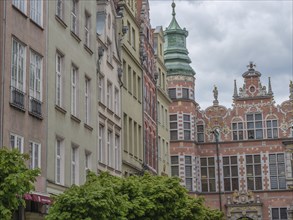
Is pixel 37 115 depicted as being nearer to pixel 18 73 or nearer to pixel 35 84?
pixel 35 84

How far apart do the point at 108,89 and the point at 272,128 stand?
1449 inches

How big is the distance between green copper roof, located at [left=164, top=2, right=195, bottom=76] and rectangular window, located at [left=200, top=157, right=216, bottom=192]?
971cm

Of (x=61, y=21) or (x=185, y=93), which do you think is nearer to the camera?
(x=61, y=21)

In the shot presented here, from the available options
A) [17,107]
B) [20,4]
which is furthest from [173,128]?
[17,107]

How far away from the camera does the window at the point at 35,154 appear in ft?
83.4

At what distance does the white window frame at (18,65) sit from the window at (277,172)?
49.3 meters

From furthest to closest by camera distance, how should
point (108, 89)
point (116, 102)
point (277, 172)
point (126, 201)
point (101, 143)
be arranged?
point (277, 172) < point (116, 102) < point (108, 89) < point (101, 143) < point (126, 201)

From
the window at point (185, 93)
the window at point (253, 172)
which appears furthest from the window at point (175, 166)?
the window at point (253, 172)

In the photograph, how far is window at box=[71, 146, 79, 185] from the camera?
1205 inches

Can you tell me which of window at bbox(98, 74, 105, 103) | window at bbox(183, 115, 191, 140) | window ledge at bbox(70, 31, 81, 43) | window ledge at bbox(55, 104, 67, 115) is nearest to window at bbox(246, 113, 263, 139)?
window at bbox(183, 115, 191, 140)

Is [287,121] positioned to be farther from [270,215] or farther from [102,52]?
[102,52]

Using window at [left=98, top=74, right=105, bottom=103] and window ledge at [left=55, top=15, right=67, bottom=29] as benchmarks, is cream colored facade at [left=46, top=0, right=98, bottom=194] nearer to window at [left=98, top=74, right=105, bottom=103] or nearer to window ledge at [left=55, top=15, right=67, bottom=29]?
window ledge at [left=55, top=15, right=67, bottom=29]

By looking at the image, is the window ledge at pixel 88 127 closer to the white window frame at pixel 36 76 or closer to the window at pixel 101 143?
the window at pixel 101 143

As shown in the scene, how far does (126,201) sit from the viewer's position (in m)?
24.8
